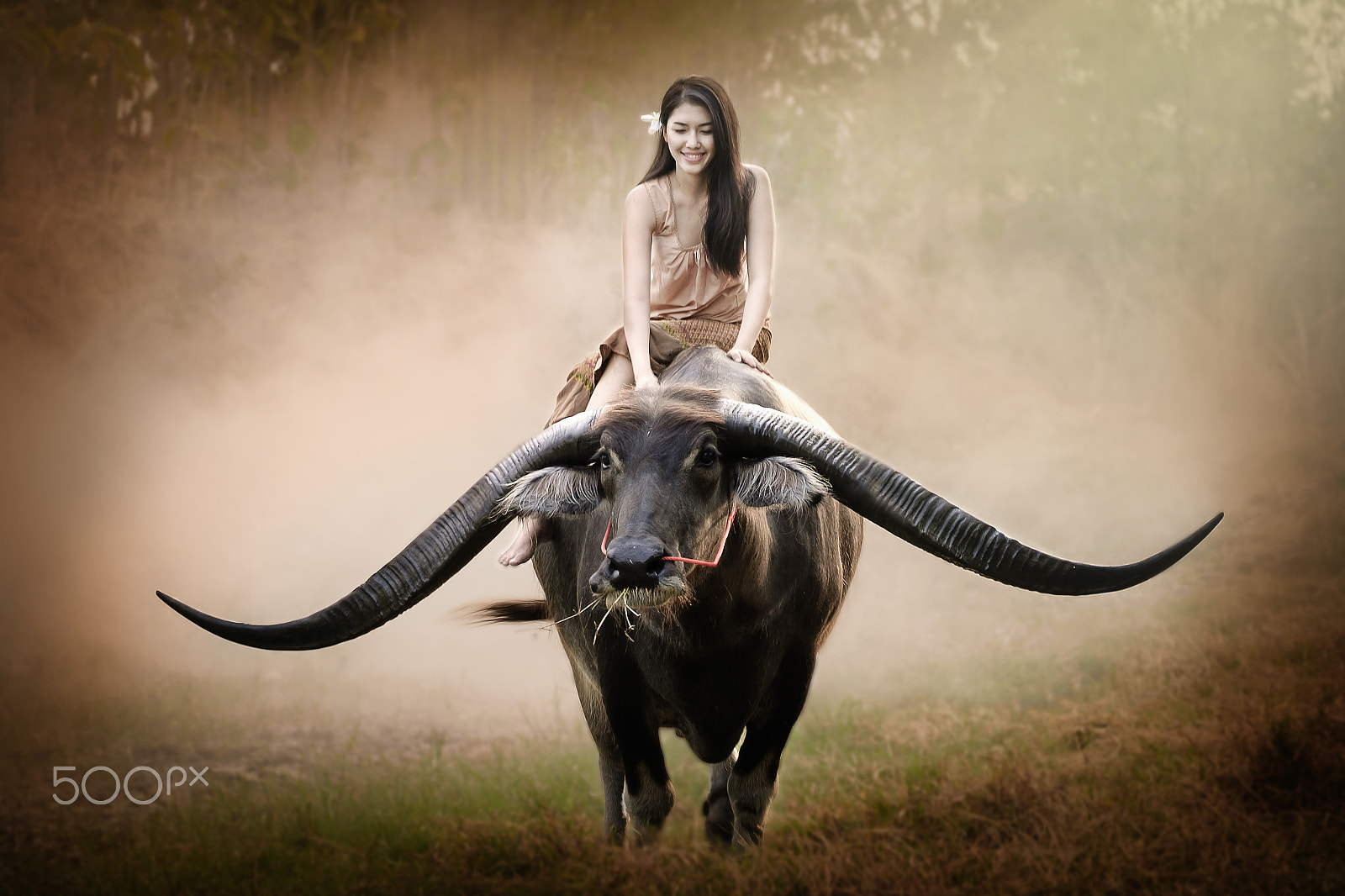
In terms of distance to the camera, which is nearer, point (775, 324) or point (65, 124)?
point (65, 124)

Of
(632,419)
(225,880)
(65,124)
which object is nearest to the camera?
(632,419)

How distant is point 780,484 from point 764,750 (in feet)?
3.71

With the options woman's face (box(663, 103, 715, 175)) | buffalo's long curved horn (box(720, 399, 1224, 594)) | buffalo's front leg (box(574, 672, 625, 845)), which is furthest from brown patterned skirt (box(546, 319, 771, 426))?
buffalo's front leg (box(574, 672, 625, 845))

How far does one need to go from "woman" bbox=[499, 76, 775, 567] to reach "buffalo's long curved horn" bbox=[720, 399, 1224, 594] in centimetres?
73

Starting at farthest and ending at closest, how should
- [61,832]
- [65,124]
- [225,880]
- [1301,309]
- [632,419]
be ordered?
1. [1301,309]
2. [65,124]
3. [61,832]
4. [225,880]
5. [632,419]

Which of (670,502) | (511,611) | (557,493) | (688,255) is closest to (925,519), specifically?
(670,502)

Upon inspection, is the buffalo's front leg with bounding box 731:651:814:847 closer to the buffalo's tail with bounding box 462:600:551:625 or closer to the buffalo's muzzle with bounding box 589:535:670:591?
the buffalo's muzzle with bounding box 589:535:670:591

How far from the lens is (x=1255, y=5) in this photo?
723 cm

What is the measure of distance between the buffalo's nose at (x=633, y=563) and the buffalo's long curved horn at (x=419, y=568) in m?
0.52

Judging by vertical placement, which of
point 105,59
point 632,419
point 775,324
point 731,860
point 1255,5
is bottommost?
point 731,860

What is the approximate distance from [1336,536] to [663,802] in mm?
5984

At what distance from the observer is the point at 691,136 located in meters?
3.40

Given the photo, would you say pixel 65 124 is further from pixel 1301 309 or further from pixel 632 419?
pixel 1301 309

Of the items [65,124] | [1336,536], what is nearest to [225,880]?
[65,124]
